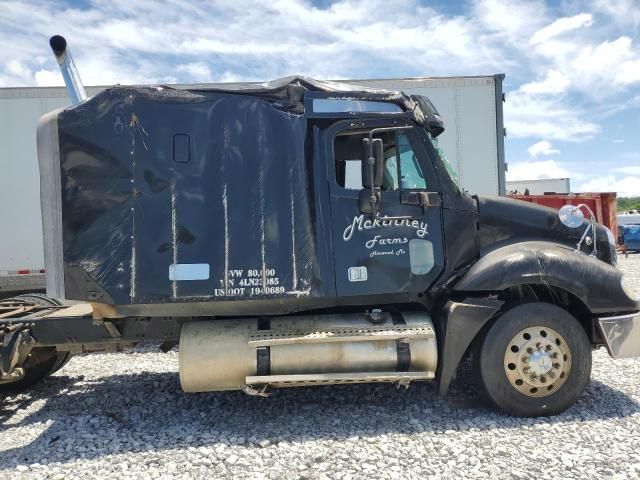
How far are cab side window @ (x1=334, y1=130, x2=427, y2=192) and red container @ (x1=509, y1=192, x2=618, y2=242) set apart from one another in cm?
697

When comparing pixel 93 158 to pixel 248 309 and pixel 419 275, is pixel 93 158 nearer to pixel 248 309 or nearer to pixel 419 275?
pixel 248 309

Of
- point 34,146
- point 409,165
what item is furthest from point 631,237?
point 34,146

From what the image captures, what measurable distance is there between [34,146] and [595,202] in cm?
1151

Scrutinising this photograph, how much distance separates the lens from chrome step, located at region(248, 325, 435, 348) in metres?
4.40

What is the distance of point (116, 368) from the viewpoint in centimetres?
665

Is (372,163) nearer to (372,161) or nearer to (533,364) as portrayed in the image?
(372,161)

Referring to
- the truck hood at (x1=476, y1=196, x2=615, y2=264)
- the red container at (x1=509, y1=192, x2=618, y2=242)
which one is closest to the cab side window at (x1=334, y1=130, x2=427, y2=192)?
the truck hood at (x1=476, y1=196, x2=615, y2=264)

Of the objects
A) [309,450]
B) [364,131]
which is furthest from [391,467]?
[364,131]

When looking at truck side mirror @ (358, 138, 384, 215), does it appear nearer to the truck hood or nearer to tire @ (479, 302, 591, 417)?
the truck hood

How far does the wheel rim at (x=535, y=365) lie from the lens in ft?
14.6

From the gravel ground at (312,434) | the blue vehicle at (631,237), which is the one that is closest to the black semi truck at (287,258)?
the gravel ground at (312,434)

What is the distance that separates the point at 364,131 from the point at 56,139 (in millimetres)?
2721

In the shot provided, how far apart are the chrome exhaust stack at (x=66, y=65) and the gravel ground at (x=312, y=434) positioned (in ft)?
10.4

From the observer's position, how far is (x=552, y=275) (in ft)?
14.7
